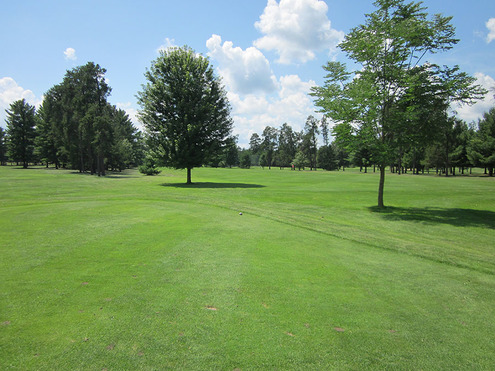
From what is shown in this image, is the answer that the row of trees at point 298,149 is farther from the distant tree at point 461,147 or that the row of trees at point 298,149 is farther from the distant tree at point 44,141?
the distant tree at point 44,141

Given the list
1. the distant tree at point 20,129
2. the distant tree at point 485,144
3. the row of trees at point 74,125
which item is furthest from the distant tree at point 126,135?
the distant tree at point 485,144

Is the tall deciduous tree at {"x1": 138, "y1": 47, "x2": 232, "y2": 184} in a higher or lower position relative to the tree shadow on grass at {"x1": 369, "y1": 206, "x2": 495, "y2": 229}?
higher

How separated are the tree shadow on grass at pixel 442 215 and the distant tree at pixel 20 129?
94340mm

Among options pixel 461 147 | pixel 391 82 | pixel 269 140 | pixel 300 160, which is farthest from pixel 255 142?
pixel 391 82

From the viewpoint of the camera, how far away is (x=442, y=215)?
60.9 ft

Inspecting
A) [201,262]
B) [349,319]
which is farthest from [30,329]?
[349,319]

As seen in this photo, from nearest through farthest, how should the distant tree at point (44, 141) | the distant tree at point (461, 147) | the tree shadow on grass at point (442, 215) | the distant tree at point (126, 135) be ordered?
the tree shadow on grass at point (442, 215)
the distant tree at point (44, 141)
the distant tree at point (461, 147)
the distant tree at point (126, 135)

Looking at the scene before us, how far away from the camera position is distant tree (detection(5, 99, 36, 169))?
7862 centimetres

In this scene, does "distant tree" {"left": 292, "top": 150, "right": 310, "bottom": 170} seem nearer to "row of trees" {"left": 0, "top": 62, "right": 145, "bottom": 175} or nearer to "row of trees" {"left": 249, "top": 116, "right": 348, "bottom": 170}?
"row of trees" {"left": 249, "top": 116, "right": 348, "bottom": 170}

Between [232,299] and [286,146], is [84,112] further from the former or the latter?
[286,146]

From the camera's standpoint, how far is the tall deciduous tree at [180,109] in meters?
34.6

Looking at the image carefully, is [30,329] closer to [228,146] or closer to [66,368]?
[66,368]

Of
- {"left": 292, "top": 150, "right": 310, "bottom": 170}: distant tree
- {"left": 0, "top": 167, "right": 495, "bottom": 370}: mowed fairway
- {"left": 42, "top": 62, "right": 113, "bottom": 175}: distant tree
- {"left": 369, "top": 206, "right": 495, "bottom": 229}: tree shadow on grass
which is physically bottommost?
{"left": 369, "top": 206, "right": 495, "bottom": 229}: tree shadow on grass

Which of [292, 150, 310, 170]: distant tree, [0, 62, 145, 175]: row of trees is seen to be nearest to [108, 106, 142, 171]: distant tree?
[0, 62, 145, 175]: row of trees
